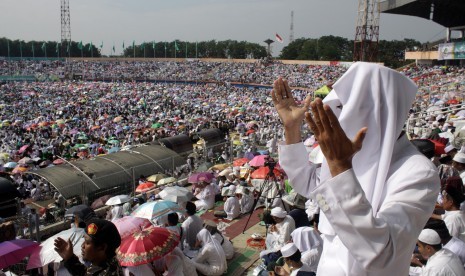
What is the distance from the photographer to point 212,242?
584 centimetres

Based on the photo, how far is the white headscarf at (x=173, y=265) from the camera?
449 cm

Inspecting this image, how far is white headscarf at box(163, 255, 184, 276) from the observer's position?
14.7 feet

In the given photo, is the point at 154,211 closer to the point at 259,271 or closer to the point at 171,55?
the point at 259,271

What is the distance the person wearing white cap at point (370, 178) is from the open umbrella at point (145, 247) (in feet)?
9.03

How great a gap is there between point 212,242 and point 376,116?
4609mm

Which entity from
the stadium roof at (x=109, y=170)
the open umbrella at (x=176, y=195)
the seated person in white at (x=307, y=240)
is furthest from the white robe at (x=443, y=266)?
the stadium roof at (x=109, y=170)

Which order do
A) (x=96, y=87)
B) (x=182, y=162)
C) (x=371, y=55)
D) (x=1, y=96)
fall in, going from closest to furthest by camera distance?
(x=182, y=162) → (x=1, y=96) → (x=371, y=55) → (x=96, y=87)

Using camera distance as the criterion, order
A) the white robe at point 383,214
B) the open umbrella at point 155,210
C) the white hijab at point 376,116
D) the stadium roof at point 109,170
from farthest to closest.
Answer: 1. the stadium roof at point 109,170
2. the open umbrella at point 155,210
3. the white hijab at point 376,116
4. the white robe at point 383,214

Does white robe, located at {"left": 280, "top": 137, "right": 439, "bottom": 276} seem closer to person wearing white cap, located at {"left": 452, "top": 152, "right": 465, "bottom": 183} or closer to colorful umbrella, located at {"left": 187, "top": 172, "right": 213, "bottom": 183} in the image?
person wearing white cap, located at {"left": 452, "top": 152, "right": 465, "bottom": 183}

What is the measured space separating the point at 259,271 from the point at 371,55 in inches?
1714

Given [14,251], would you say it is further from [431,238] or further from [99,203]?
[99,203]

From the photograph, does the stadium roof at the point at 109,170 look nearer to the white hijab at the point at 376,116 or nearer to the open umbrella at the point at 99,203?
the open umbrella at the point at 99,203

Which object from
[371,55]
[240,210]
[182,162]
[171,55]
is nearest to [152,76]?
[171,55]

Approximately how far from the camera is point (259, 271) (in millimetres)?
5355
